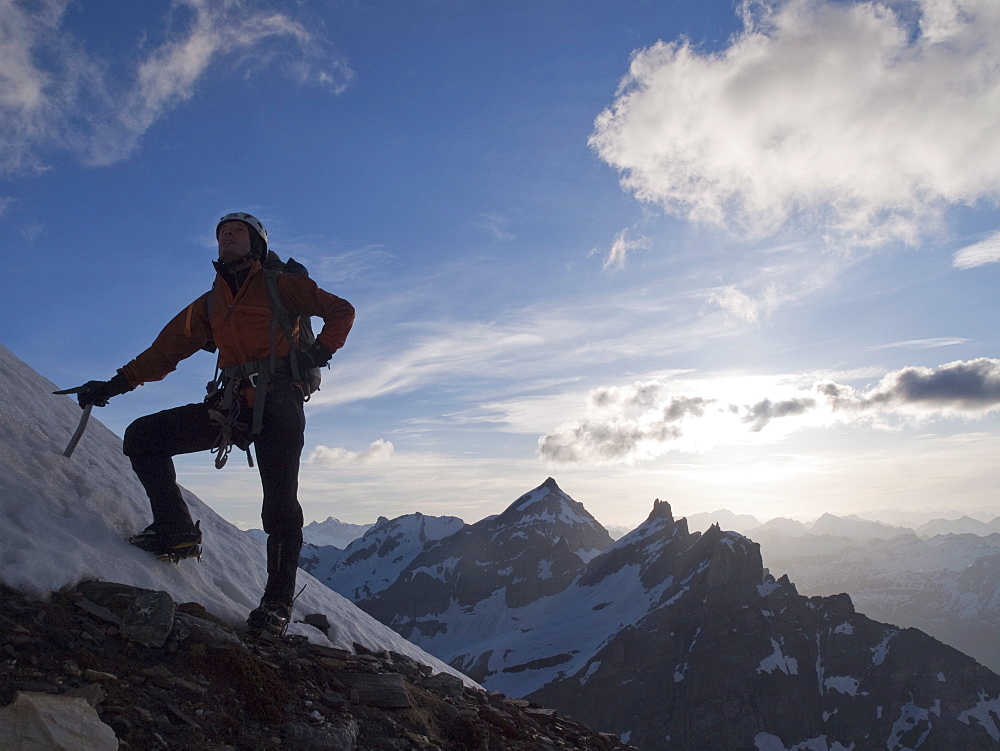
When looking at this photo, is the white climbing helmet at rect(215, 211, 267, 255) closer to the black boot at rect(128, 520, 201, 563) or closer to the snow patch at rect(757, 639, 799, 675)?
the black boot at rect(128, 520, 201, 563)

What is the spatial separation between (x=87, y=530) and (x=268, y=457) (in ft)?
7.20

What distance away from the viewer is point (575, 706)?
172m

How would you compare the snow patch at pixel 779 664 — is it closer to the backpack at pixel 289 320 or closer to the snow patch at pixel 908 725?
the snow patch at pixel 908 725

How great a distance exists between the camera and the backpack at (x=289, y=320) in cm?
762

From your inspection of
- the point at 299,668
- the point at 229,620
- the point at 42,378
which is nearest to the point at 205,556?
the point at 229,620

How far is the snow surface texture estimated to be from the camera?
255 inches

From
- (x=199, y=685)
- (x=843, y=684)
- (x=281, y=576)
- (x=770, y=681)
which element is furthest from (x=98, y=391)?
(x=843, y=684)

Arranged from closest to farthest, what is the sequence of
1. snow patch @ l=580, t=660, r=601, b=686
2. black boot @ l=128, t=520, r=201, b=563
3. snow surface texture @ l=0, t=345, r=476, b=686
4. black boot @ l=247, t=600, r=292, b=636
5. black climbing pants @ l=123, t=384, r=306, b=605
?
snow surface texture @ l=0, t=345, r=476, b=686
black boot @ l=247, t=600, r=292, b=636
black climbing pants @ l=123, t=384, r=306, b=605
black boot @ l=128, t=520, r=201, b=563
snow patch @ l=580, t=660, r=601, b=686

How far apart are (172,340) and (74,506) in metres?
2.24

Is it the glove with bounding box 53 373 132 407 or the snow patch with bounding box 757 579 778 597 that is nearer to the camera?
the glove with bounding box 53 373 132 407

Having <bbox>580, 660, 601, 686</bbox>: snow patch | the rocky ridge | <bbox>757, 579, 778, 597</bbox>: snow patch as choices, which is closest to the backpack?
the rocky ridge

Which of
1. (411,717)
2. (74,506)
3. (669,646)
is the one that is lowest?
(669,646)

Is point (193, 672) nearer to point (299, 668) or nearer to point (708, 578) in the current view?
point (299, 668)

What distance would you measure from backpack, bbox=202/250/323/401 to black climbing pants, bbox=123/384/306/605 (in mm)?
206
